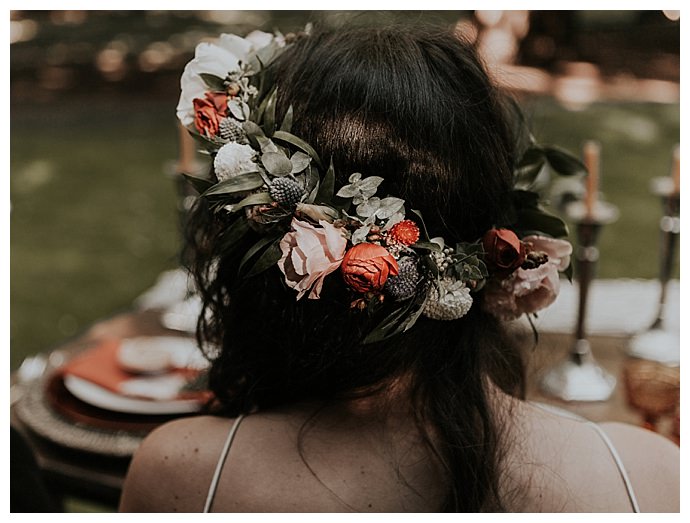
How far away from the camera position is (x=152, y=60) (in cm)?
948

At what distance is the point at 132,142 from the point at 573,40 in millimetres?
4981

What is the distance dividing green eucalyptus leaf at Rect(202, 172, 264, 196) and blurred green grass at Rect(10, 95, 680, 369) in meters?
2.70

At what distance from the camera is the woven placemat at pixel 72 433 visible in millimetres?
1567

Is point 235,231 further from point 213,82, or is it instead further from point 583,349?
point 583,349

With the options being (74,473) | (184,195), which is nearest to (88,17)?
(184,195)

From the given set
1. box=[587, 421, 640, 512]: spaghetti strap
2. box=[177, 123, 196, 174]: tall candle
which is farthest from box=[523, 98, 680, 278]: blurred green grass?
box=[587, 421, 640, 512]: spaghetti strap

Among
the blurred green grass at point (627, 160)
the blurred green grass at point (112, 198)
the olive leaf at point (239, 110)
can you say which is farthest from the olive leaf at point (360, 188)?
the blurred green grass at point (627, 160)

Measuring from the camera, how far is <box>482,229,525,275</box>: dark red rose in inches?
45.6

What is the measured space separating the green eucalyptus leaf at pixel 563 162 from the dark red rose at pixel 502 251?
394mm

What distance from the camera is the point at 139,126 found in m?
8.88

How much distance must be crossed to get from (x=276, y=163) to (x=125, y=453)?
768 millimetres

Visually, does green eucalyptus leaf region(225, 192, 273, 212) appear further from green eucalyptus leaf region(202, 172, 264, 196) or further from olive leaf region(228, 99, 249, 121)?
olive leaf region(228, 99, 249, 121)

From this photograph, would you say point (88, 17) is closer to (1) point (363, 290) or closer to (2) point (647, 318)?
(2) point (647, 318)

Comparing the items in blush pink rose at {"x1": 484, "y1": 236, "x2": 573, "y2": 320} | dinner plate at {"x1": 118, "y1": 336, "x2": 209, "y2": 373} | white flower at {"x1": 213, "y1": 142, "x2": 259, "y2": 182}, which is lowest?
dinner plate at {"x1": 118, "y1": 336, "x2": 209, "y2": 373}
